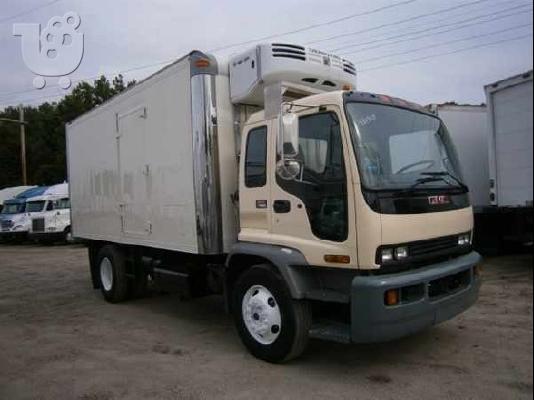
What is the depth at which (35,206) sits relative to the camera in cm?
2392

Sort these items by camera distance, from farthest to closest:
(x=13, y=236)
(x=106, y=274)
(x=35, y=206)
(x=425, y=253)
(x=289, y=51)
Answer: (x=13, y=236) < (x=35, y=206) < (x=106, y=274) < (x=289, y=51) < (x=425, y=253)

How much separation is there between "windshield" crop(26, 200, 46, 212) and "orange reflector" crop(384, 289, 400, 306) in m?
22.7

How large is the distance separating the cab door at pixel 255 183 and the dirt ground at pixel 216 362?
4.35ft

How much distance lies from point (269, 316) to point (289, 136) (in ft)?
5.75

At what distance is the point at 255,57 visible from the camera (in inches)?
208

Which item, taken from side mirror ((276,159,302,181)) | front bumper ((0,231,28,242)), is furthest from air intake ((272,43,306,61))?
front bumper ((0,231,28,242))

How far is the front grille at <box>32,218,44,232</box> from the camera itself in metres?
22.9

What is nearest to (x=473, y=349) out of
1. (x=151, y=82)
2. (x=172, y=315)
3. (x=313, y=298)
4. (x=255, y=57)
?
(x=313, y=298)

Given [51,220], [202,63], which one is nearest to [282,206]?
[202,63]

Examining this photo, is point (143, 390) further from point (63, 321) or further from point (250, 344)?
point (63, 321)

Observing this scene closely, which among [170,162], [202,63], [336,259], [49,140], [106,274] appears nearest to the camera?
[336,259]

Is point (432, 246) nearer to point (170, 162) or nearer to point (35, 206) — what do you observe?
point (170, 162)

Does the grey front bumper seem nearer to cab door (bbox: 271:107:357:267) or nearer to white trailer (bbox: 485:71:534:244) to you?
cab door (bbox: 271:107:357:267)

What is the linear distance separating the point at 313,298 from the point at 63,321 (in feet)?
14.6
